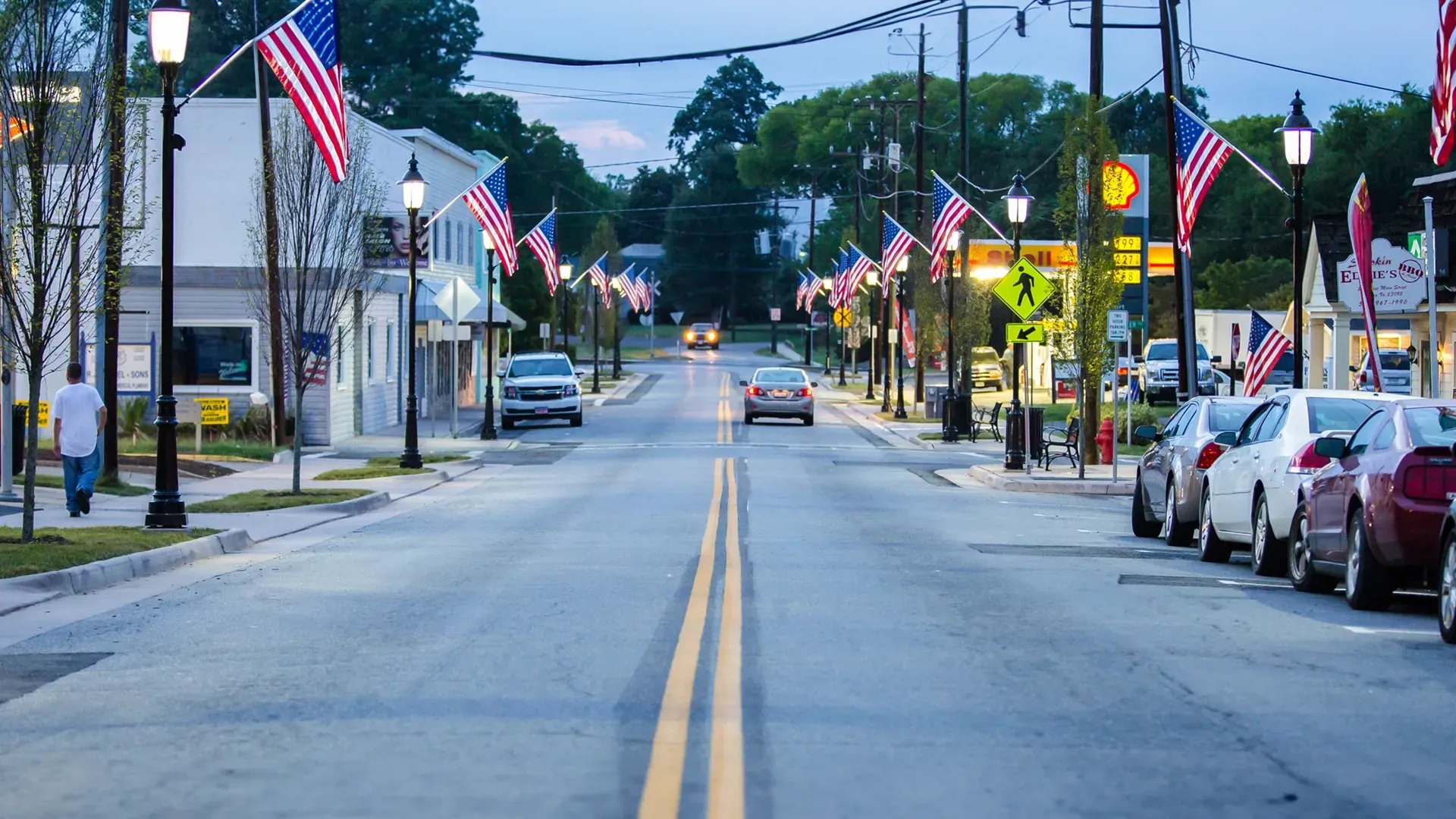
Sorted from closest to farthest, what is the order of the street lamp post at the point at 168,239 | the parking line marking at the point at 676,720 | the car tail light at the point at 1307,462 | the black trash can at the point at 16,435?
the parking line marking at the point at 676,720 < the car tail light at the point at 1307,462 < the street lamp post at the point at 168,239 < the black trash can at the point at 16,435

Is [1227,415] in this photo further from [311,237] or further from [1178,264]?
[311,237]

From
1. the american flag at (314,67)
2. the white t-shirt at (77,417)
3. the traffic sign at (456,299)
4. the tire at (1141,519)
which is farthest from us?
the traffic sign at (456,299)

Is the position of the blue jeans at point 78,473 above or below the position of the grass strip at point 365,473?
above

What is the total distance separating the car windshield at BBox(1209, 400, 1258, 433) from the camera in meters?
19.2

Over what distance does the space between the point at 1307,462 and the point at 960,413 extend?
97.2 ft

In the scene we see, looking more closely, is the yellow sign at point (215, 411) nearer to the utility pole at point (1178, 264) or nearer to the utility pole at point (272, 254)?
the utility pole at point (272, 254)

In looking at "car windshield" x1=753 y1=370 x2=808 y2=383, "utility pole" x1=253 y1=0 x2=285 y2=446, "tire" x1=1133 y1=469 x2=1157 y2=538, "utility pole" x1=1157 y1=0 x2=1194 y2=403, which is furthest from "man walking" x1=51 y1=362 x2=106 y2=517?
"car windshield" x1=753 y1=370 x2=808 y2=383

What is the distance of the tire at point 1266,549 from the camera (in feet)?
51.9

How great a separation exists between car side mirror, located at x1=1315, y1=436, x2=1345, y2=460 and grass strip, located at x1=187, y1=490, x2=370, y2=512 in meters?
13.8

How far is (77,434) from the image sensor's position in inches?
794

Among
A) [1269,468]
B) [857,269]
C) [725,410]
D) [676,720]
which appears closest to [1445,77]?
[1269,468]

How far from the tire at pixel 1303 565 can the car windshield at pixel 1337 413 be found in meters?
1.28

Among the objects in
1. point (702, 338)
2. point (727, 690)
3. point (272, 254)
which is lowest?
point (727, 690)

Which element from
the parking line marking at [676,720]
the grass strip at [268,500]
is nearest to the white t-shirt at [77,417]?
the grass strip at [268,500]
